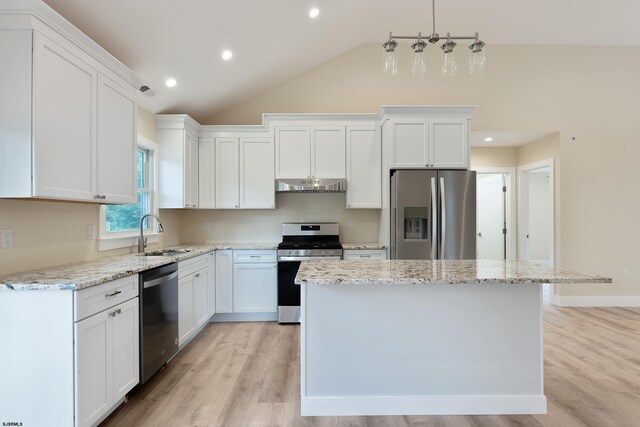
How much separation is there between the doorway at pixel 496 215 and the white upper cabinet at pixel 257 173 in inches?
131

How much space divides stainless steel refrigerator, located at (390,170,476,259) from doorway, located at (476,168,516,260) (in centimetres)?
180

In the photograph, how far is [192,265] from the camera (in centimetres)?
324

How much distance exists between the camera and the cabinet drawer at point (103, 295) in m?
1.69

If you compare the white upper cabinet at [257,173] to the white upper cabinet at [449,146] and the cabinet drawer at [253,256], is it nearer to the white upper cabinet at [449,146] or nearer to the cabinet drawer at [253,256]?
the cabinet drawer at [253,256]

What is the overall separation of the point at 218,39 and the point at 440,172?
263 cm

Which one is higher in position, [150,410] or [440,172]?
[440,172]

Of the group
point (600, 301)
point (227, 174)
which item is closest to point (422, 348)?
point (227, 174)

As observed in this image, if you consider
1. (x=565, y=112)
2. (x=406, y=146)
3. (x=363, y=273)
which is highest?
(x=565, y=112)

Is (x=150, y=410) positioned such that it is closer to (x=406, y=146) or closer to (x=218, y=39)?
(x=218, y=39)

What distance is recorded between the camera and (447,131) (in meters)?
3.80

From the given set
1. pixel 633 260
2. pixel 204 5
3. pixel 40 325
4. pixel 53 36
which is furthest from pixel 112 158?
pixel 633 260

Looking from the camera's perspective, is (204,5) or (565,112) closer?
(204,5)

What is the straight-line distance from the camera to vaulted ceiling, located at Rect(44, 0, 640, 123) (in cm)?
252

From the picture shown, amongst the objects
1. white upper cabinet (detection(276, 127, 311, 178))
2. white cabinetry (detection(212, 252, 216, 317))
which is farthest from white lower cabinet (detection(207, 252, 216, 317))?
white upper cabinet (detection(276, 127, 311, 178))
